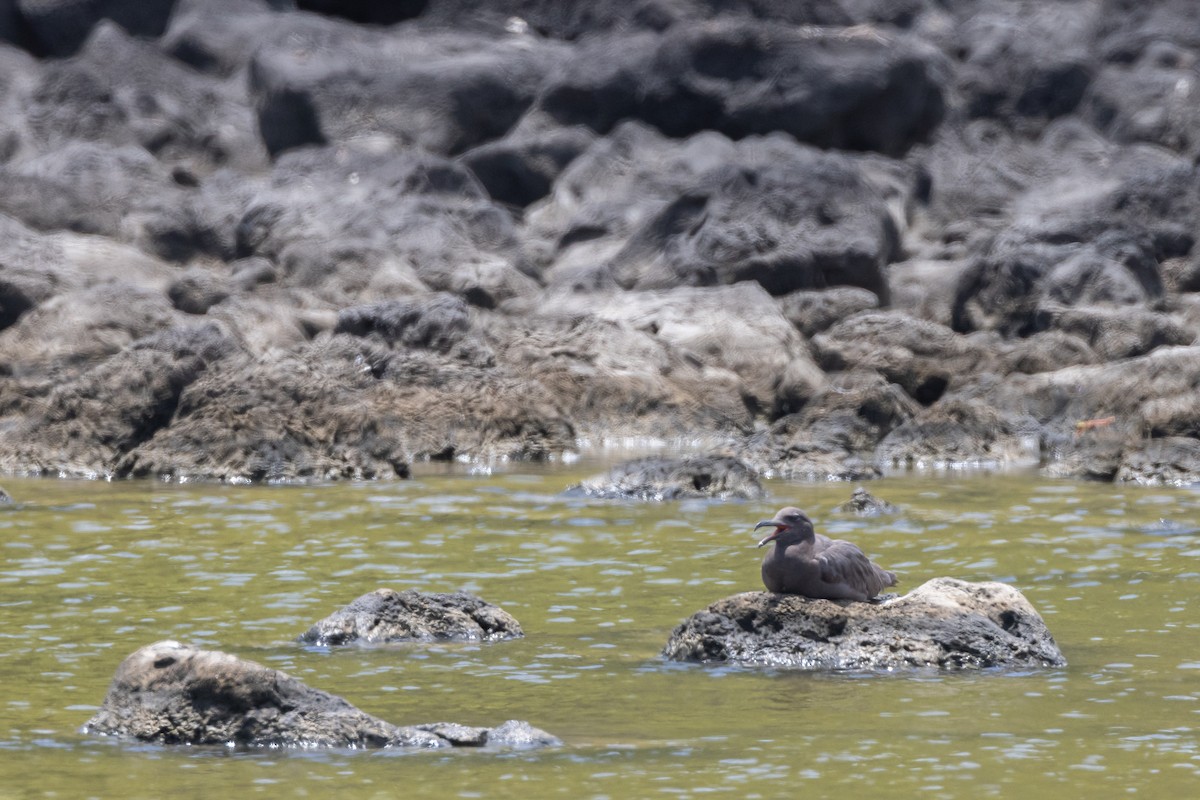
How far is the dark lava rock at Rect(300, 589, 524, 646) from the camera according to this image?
13.6 m

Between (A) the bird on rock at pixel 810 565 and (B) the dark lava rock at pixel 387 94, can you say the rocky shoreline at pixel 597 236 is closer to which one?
(B) the dark lava rock at pixel 387 94

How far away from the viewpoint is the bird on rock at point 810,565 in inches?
478

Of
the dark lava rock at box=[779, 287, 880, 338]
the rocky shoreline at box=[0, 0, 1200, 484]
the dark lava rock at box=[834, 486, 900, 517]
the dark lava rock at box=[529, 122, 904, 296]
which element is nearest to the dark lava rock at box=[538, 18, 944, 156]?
the rocky shoreline at box=[0, 0, 1200, 484]

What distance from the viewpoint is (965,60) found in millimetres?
61375

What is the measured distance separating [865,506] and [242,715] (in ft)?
38.9

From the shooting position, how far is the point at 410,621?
1370 cm

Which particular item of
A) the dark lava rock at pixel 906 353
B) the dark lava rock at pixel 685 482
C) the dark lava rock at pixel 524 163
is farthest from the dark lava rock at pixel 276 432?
the dark lava rock at pixel 524 163

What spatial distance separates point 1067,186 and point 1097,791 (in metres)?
40.6

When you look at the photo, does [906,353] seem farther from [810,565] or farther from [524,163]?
[810,565]

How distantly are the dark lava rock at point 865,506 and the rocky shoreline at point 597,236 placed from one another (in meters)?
2.32

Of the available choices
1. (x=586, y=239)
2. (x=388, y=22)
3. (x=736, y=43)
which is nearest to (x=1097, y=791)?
(x=586, y=239)

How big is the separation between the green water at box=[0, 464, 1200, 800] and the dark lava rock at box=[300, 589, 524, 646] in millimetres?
270

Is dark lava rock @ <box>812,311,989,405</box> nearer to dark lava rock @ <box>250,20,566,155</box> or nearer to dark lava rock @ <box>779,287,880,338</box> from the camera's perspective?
dark lava rock @ <box>779,287,880,338</box>

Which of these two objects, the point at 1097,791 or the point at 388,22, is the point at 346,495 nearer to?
the point at 1097,791
